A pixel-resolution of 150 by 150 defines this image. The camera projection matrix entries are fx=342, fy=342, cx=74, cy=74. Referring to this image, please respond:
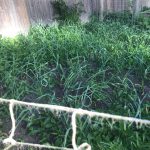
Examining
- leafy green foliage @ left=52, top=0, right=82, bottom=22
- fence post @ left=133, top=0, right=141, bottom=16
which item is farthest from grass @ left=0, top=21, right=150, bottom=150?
fence post @ left=133, top=0, right=141, bottom=16

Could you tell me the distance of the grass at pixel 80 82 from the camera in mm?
3131

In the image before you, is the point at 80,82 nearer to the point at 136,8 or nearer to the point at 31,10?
the point at 31,10

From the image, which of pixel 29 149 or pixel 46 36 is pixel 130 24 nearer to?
pixel 46 36

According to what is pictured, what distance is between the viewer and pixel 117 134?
3109 mm

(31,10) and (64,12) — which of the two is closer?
(31,10)

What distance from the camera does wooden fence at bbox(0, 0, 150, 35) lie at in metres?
5.37

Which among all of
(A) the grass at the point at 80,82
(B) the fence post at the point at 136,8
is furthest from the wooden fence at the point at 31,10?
(A) the grass at the point at 80,82

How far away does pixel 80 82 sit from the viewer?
381 cm

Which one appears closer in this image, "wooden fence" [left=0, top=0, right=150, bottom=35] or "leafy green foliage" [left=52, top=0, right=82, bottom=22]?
"wooden fence" [left=0, top=0, right=150, bottom=35]

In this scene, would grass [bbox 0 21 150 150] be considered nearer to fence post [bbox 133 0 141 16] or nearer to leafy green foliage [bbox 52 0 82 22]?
leafy green foliage [bbox 52 0 82 22]

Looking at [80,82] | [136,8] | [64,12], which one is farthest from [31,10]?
[80,82]

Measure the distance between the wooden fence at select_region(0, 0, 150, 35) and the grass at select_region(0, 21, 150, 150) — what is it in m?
0.32

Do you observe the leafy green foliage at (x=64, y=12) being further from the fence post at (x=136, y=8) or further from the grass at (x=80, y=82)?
the grass at (x=80, y=82)

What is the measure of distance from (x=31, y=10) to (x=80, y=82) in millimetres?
3074
